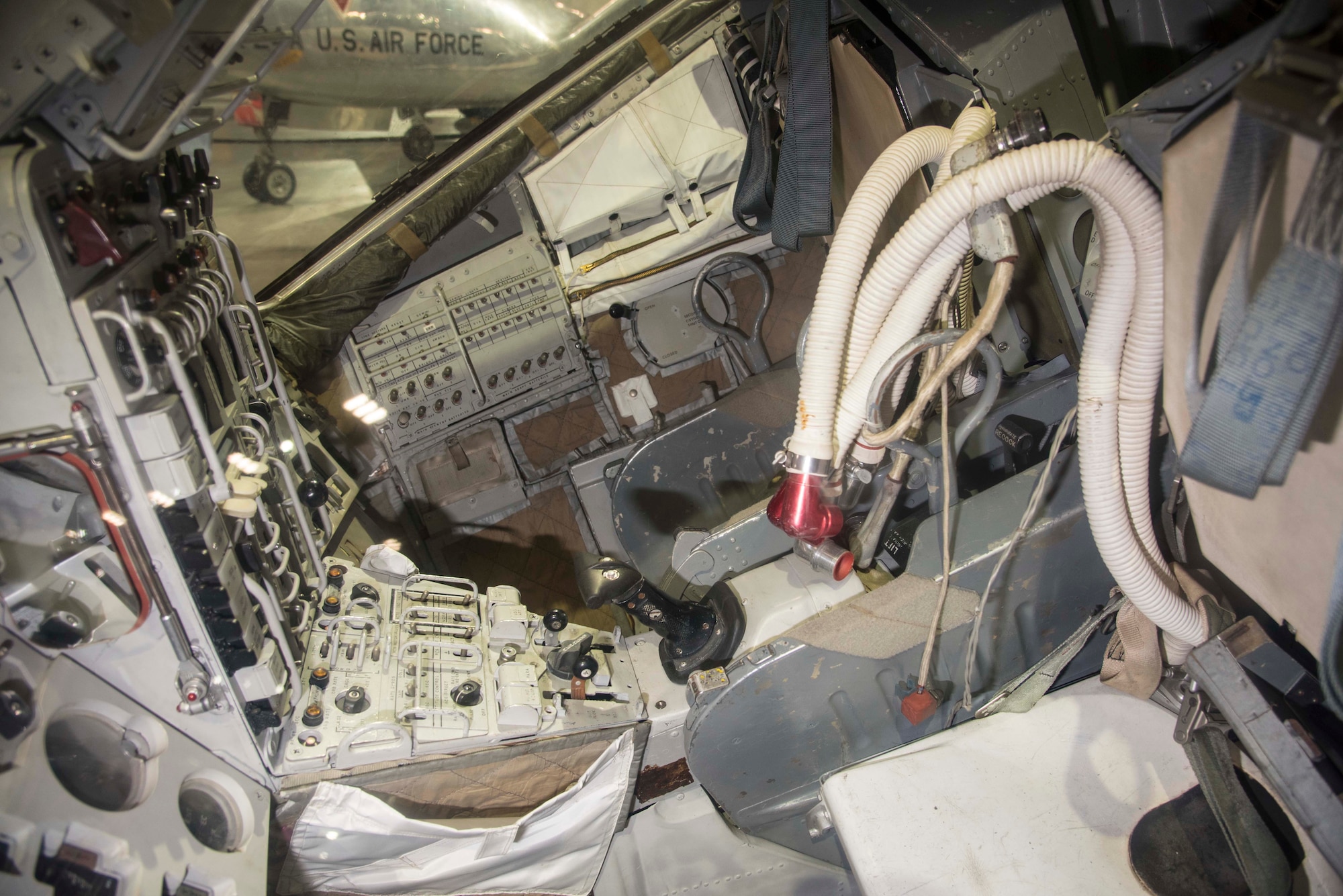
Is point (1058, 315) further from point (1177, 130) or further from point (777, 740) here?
point (777, 740)

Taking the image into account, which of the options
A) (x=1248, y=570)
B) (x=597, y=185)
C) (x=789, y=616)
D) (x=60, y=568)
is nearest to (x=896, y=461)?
Result: (x=789, y=616)

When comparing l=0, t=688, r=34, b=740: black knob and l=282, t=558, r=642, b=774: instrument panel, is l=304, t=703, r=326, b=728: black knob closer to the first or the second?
l=282, t=558, r=642, b=774: instrument panel

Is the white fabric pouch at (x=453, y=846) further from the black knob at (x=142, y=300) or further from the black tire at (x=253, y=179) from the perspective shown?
the black tire at (x=253, y=179)

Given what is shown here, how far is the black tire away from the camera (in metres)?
4.13

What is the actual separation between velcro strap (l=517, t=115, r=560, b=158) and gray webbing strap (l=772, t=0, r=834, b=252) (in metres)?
1.26

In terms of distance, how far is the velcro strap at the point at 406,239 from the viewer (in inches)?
126

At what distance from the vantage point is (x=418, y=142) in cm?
416

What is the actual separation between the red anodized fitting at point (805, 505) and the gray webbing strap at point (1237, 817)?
3.13 ft

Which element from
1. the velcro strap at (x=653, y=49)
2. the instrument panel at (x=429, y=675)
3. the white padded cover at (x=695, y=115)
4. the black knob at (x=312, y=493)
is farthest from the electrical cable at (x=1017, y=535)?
the velcro strap at (x=653, y=49)

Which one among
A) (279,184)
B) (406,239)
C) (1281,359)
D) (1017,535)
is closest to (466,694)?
(1017,535)

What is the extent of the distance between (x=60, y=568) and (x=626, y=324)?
2415 millimetres

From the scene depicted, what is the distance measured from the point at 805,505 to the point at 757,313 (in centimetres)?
191

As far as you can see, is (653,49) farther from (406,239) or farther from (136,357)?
(136,357)

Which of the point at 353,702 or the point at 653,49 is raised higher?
the point at 653,49
